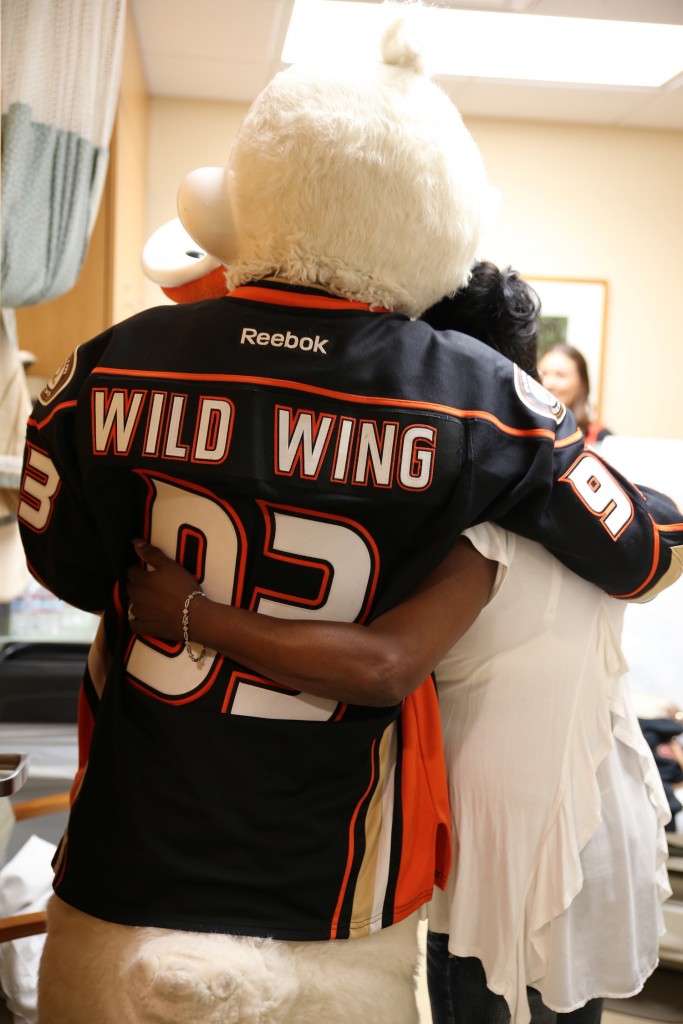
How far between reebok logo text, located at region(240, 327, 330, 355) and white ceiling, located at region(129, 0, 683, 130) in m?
2.58

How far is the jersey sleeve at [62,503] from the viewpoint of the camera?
2.85 ft

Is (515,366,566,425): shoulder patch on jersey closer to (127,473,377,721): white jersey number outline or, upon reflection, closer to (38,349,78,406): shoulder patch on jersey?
(127,473,377,721): white jersey number outline

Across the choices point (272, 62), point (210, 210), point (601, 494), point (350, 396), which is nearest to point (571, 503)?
point (601, 494)

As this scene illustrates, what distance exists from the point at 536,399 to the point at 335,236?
0.24 metres

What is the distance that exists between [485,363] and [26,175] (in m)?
1.57

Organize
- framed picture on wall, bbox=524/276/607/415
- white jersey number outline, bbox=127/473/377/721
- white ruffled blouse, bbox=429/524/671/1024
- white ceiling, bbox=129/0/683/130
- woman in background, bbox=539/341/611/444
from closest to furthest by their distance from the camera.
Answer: white jersey number outline, bbox=127/473/377/721, white ruffled blouse, bbox=429/524/671/1024, white ceiling, bbox=129/0/683/130, woman in background, bbox=539/341/611/444, framed picture on wall, bbox=524/276/607/415

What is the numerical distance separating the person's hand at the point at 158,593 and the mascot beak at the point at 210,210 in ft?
1.03

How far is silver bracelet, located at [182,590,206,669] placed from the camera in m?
0.81

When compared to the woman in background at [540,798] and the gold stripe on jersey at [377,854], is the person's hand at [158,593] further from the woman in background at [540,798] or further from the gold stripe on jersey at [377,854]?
the woman in background at [540,798]

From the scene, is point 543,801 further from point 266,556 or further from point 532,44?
point 532,44

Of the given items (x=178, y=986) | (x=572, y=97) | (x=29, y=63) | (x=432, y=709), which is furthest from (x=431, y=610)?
(x=572, y=97)

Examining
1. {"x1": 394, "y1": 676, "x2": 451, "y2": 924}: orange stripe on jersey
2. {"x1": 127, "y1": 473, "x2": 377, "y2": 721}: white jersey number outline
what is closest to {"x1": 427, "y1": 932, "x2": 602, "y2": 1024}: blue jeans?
{"x1": 394, "y1": 676, "x2": 451, "y2": 924}: orange stripe on jersey

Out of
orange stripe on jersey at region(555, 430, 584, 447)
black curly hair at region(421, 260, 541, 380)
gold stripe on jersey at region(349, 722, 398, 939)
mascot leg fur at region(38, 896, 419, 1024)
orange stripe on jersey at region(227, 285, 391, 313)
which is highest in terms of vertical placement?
black curly hair at region(421, 260, 541, 380)

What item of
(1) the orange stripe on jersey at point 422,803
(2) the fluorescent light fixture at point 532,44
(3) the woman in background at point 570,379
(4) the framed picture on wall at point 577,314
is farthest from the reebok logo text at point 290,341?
(4) the framed picture on wall at point 577,314
